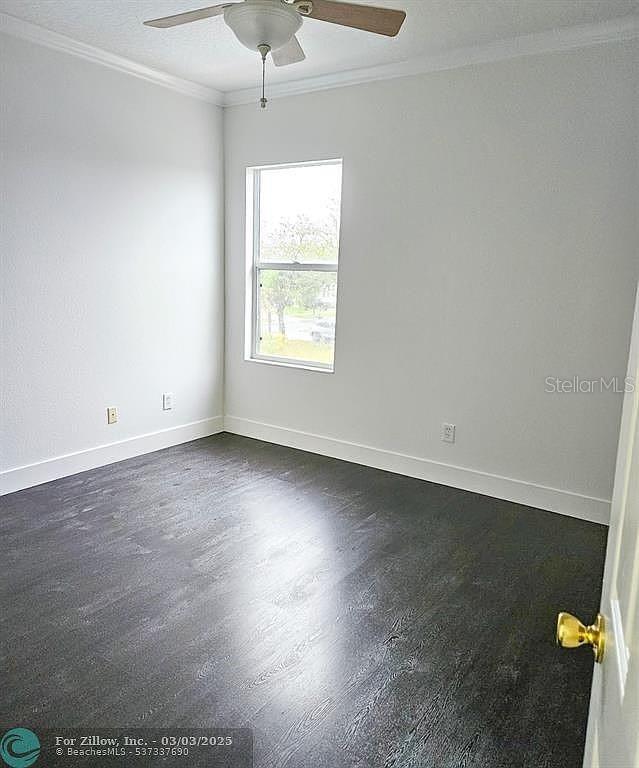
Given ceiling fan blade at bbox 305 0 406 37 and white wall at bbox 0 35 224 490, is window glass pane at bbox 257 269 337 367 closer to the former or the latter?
white wall at bbox 0 35 224 490

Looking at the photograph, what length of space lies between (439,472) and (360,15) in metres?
2.57

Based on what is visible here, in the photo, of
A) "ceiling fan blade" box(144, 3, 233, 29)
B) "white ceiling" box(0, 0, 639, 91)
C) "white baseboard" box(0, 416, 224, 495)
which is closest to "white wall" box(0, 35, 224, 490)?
"white baseboard" box(0, 416, 224, 495)

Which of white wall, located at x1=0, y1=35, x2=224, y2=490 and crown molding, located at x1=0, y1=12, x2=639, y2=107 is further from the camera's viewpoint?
white wall, located at x1=0, y1=35, x2=224, y2=490

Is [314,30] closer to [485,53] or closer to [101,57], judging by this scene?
[485,53]

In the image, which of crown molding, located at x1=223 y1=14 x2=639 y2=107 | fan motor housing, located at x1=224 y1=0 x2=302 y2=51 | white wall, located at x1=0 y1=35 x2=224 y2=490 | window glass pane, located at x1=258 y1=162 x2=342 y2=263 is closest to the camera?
fan motor housing, located at x1=224 y1=0 x2=302 y2=51

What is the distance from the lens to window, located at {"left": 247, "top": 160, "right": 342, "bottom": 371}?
4188 millimetres

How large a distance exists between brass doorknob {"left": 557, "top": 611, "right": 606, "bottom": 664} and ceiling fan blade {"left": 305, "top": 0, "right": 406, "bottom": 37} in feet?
6.89

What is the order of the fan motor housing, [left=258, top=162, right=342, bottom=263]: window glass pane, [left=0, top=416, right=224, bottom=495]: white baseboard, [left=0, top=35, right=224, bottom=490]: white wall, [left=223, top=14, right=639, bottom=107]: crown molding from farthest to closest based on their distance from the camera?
[left=258, top=162, right=342, bottom=263]: window glass pane, [left=0, top=416, right=224, bottom=495]: white baseboard, [left=0, top=35, right=224, bottom=490]: white wall, [left=223, top=14, right=639, bottom=107]: crown molding, the fan motor housing

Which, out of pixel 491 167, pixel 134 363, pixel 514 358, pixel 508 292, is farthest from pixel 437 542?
pixel 134 363

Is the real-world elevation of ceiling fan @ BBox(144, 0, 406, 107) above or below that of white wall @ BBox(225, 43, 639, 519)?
above

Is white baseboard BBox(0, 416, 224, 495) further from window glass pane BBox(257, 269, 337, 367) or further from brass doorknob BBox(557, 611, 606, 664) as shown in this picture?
brass doorknob BBox(557, 611, 606, 664)

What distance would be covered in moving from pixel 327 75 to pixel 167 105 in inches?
42.8

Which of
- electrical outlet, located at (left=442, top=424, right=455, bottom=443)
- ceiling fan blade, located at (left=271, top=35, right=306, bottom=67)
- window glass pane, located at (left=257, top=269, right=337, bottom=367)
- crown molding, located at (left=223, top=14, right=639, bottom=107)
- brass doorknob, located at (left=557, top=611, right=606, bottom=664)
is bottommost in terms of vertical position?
electrical outlet, located at (left=442, top=424, right=455, bottom=443)

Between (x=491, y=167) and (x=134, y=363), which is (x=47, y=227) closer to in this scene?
(x=134, y=363)
